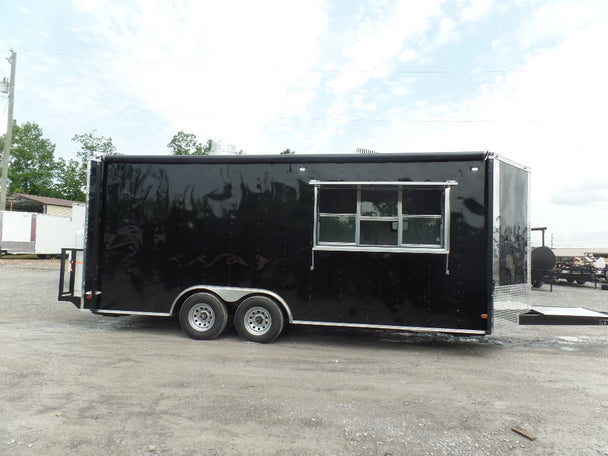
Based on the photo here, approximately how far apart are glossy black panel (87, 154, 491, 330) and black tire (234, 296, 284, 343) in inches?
10.7

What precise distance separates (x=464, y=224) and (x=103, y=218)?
18.8ft

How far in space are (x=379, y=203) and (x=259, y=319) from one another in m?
2.63

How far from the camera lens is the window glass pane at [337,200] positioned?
19.0 feet

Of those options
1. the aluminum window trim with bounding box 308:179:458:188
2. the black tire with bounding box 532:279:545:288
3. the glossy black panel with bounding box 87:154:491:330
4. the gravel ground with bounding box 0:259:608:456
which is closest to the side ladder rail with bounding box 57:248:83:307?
the glossy black panel with bounding box 87:154:491:330

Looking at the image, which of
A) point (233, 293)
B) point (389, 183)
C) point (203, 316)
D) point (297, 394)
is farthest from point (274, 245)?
point (297, 394)

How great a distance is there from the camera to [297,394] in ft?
13.6

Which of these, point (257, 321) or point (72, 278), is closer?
point (257, 321)

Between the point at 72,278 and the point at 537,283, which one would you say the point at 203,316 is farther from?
the point at 537,283

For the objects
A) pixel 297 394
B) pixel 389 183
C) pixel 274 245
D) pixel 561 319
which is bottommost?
pixel 297 394

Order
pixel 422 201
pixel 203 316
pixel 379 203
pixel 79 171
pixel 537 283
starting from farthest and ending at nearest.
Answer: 1. pixel 79 171
2. pixel 537 283
3. pixel 203 316
4. pixel 379 203
5. pixel 422 201

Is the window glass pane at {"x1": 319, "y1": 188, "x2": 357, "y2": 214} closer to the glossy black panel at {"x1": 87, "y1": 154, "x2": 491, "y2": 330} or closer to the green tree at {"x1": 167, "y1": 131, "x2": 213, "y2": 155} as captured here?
the glossy black panel at {"x1": 87, "y1": 154, "x2": 491, "y2": 330}

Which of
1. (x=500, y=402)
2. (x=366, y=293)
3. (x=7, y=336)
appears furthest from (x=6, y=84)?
(x=500, y=402)

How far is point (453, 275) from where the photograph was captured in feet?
18.0

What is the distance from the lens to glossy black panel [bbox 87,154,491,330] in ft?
18.0
